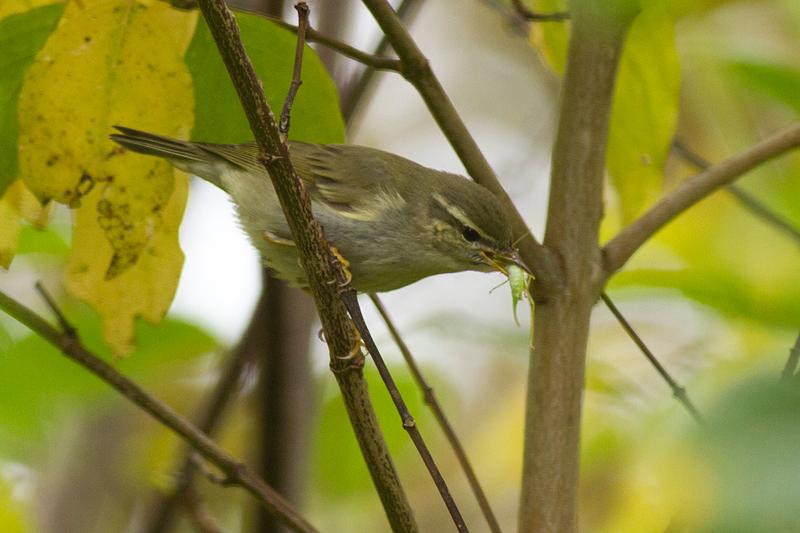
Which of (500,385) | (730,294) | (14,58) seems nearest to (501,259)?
(730,294)

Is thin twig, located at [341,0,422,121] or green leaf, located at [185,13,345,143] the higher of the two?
thin twig, located at [341,0,422,121]

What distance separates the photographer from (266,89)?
2.31 meters

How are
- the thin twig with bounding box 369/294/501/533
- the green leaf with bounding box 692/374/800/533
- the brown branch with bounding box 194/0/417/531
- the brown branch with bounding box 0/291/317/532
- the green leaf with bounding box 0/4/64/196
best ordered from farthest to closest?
the thin twig with bounding box 369/294/501/533, the brown branch with bounding box 0/291/317/532, the green leaf with bounding box 0/4/64/196, the brown branch with bounding box 194/0/417/531, the green leaf with bounding box 692/374/800/533

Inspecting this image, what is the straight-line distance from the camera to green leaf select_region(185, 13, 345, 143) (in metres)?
2.22

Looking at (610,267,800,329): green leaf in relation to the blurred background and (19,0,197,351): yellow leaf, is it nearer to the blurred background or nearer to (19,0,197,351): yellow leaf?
the blurred background

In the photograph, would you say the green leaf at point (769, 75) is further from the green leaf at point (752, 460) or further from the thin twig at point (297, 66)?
the green leaf at point (752, 460)

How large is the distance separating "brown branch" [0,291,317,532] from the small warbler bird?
75 cm

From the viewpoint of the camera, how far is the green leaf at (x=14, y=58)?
6.86 ft

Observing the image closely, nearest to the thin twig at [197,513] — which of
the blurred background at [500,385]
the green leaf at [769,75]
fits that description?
the blurred background at [500,385]

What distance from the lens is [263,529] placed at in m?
3.07

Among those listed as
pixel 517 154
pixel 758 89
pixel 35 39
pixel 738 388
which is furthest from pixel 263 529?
pixel 517 154

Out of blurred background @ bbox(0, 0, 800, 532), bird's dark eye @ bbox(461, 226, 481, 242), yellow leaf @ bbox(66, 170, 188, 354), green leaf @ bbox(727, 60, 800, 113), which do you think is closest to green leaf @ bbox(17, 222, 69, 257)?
blurred background @ bbox(0, 0, 800, 532)

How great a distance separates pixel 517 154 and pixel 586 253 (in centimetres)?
329

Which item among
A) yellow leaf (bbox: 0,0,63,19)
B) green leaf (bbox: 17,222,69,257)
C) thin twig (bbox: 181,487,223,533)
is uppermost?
yellow leaf (bbox: 0,0,63,19)
